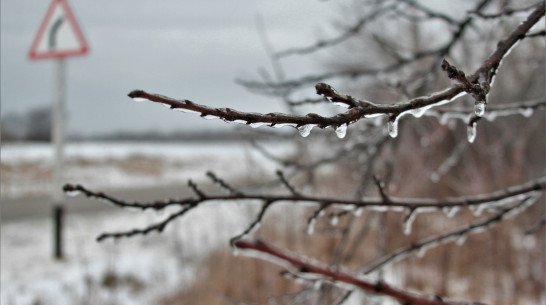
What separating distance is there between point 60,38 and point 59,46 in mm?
104

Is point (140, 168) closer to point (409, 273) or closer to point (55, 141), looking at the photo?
point (55, 141)

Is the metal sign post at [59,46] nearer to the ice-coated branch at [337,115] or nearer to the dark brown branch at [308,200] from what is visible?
the dark brown branch at [308,200]

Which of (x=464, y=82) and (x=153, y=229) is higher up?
(x=464, y=82)

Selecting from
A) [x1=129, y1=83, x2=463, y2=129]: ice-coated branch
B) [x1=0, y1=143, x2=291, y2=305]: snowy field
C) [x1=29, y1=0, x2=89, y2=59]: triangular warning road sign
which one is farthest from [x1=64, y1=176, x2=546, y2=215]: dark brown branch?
[x1=29, y1=0, x2=89, y2=59]: triangular warning road sign

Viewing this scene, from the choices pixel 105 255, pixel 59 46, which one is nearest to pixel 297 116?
pixel 59 46

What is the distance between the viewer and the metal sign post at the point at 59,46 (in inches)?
210

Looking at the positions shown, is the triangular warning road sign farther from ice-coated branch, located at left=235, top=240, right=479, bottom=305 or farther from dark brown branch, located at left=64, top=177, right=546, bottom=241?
ice-coated branch, located at left=235, top=240, right=479, bottom=305

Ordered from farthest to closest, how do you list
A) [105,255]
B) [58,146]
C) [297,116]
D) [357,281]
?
1. [105,255]
2. [58,146]
3. [357,281]
4. [297,116]

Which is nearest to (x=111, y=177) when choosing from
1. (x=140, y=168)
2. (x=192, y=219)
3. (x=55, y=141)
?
(x=140, y=168)

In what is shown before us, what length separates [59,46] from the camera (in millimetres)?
5352

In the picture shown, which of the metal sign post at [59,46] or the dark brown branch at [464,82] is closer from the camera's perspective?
the dark brown branch at [464,82]

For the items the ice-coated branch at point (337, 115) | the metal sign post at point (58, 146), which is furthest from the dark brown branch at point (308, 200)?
the metal sign post at point (58, 146)

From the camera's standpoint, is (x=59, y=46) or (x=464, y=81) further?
(x=59, y=46)

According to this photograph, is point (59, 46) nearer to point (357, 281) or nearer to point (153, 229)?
point (153, 229)
